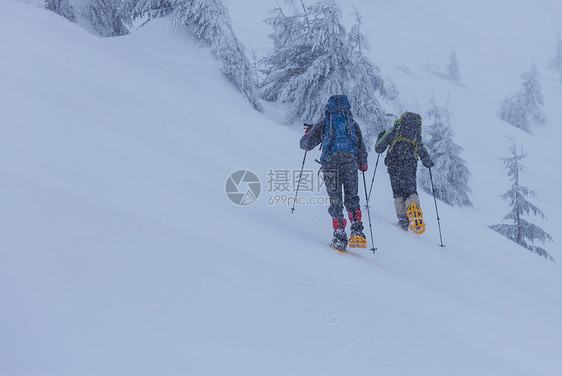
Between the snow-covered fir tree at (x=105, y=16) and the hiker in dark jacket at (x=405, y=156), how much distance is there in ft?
45.3

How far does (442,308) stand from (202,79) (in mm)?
11630

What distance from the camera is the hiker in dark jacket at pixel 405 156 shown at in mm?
7160

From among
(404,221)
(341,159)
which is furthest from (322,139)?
(404,221)

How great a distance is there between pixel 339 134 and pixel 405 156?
2.39 m

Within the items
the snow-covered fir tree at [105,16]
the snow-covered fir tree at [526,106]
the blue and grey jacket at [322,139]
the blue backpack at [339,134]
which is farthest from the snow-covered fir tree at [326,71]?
the snow-covered fir tree at [526,106]

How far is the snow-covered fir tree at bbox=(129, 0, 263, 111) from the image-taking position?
1348 centimetres

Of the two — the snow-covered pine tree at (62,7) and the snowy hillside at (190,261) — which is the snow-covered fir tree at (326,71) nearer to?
the snowy hillside at (190,261)

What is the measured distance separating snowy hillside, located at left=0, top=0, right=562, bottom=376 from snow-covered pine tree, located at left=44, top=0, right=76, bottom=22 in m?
4.79

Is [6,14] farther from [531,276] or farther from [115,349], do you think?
[531,276]

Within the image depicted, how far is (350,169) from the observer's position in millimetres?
5590

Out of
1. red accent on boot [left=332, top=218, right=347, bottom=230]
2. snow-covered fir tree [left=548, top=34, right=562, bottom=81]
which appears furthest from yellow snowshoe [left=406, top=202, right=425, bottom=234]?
snow-covered fir tree [left=548, top=34, right=562, bottom=81]

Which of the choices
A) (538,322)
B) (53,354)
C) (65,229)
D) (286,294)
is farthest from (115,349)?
(538,322)

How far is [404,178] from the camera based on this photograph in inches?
285

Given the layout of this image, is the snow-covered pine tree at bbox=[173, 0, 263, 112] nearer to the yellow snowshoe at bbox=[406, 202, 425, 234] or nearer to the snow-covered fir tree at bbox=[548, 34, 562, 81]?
the yellow snowshoe at bbox=[406, 202, 425, 234]
